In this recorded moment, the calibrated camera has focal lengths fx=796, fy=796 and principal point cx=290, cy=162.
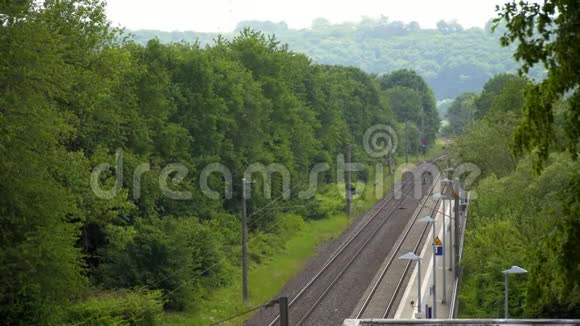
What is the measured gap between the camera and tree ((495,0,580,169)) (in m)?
10.2

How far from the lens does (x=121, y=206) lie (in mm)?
31828

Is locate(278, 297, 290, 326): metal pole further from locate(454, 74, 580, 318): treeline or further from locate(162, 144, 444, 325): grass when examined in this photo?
locate(162, 144, 444, 325): grass

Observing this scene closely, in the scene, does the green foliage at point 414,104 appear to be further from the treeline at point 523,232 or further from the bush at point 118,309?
the bush at point 118,309

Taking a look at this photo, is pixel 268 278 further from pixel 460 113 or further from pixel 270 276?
pixel 460 113

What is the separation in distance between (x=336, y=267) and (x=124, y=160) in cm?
1332

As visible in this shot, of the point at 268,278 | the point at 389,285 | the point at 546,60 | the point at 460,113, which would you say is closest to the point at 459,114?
the point at 460,113

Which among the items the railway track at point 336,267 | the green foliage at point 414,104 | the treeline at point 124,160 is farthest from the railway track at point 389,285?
the green foliage at point 414,104

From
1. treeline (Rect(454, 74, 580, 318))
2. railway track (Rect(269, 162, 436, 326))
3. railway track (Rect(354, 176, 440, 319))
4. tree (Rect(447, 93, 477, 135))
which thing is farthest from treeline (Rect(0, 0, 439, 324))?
tree (Rect(447, 93, 477, 135))

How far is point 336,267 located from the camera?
42000 millimetres

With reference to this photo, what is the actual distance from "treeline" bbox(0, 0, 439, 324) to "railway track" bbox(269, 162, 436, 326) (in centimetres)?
390

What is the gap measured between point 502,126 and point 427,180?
98.1ft

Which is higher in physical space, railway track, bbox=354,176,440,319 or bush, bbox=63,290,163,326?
bush, bbox=63,290,163,326

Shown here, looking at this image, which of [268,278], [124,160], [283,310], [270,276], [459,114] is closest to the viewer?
[283,310]

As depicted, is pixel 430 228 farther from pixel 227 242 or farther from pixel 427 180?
pixel 427 180
